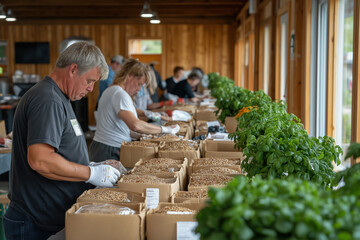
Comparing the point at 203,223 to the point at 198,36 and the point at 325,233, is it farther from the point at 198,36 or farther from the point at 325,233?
the point at 198,36

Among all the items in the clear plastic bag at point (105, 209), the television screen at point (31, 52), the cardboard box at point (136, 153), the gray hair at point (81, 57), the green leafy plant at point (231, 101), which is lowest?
the clear plastic bag at point (105, 209)

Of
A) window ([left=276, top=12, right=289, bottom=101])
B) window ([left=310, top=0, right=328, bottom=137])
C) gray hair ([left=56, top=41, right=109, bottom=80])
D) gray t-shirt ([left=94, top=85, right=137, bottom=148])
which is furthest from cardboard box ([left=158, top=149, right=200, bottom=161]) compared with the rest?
window ([left=276, top=12, right=289, bottom=101])

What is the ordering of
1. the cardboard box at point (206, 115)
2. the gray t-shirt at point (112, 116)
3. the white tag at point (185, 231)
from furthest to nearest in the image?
the cardboard box at point (206, 115) → the gray t-shirt at point (112, 116) → the white tag at point (185, 231)

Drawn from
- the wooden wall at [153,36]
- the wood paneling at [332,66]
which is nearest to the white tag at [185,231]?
the wood paneling at [332,66]

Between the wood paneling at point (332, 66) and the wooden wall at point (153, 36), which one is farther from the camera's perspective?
the wooden wall at point (153, 36)

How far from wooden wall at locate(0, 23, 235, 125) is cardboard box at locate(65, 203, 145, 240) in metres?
12.2

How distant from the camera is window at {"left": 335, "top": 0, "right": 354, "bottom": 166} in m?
4.24

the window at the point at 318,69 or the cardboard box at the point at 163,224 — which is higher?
the window at the point at 318,69

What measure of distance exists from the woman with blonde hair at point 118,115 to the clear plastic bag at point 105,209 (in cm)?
193

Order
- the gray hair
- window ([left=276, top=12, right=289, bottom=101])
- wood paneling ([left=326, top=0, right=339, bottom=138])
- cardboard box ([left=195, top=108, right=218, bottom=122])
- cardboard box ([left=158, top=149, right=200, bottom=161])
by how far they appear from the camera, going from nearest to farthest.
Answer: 1. the gray hair
2. cardboard box ([left=158, top=149, right=200, bottom=161])
3. wood paneling ([left=326, top=0, right=339, bottom=138])
4. cardboard box ([left=195, top=108, right=218, bottom=122])
5. window ([left=276, top=12, right=289, bottom=101])

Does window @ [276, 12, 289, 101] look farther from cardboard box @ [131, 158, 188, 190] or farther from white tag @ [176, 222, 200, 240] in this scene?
white tag @ [176, 222, 200, 240]

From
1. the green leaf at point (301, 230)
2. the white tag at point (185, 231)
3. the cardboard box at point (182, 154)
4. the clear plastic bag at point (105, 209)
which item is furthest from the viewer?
the cardboard box at point (182, 154)

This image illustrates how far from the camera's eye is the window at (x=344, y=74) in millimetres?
4242

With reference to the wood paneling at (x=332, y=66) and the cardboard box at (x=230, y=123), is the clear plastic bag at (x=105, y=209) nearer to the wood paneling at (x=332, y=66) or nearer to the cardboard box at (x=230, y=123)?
the cardboard box at (x=230, y=123)
